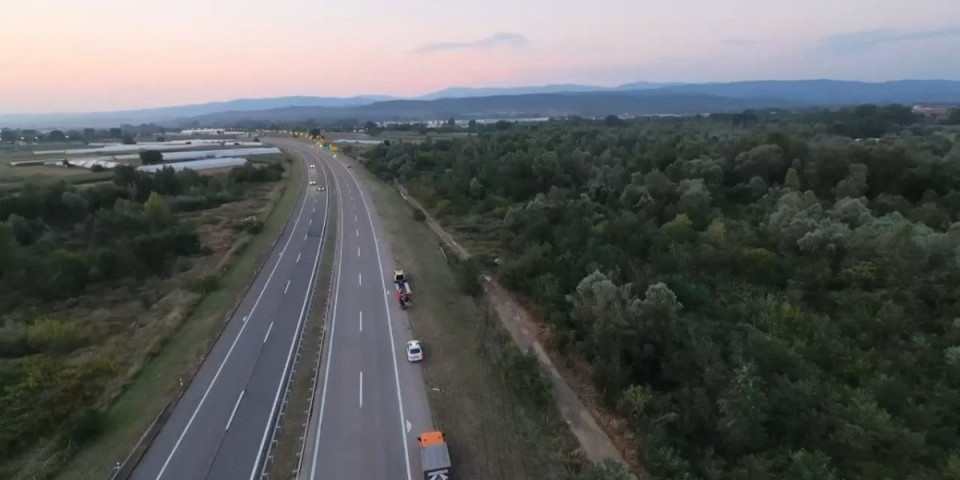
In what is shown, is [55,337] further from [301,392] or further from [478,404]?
[478,404]

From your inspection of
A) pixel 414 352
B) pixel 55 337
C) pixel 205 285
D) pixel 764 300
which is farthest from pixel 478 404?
pixel 55 337

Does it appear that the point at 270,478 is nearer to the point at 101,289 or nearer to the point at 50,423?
the point at 50,423

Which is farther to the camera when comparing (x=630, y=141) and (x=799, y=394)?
(x=630, y=141)

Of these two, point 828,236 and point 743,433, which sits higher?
point 828,236

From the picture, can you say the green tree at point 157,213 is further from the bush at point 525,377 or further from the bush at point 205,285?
the bush at point 525,377

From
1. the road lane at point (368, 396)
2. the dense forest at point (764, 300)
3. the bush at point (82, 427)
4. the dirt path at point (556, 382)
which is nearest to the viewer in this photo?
the dense forest at point (764, 300)

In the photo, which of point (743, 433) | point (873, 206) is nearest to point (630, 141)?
point (873, 206)

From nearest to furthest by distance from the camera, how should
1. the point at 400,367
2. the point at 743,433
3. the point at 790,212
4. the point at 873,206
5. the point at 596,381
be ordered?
1. the point at 743,433
2. the point at 596,381
3. the point at 400,367
4. the point at 790,212
5. the point at 873,206

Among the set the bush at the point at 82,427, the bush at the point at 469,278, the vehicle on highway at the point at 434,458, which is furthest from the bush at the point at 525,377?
the bush at the point at 82,427
